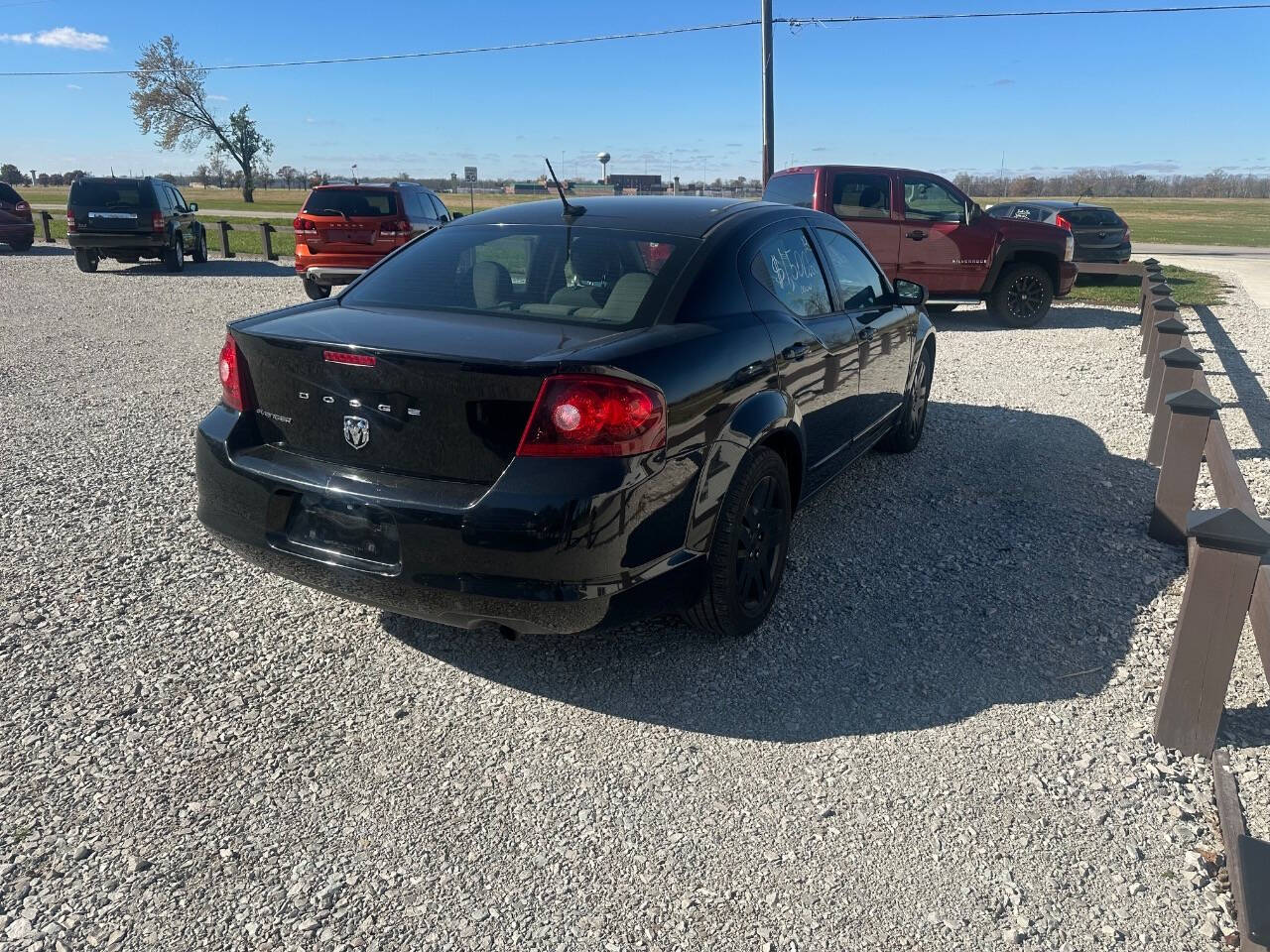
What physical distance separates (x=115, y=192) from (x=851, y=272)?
57.8 ft

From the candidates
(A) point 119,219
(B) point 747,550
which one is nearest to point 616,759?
(B) point 747,550

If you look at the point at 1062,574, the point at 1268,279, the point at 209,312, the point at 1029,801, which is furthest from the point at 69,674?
the point at 1268,279

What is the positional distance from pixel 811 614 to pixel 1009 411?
457cm

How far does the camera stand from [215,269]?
19.6 metres

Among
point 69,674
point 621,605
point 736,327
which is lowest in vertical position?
point 69,674

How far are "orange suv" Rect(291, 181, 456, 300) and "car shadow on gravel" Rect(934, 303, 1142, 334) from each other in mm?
8076

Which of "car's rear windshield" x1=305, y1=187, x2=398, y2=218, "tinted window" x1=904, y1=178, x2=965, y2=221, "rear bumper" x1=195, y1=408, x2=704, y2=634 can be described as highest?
"car's rear windshield" x1=305, y1=187, x2=398, y2=218

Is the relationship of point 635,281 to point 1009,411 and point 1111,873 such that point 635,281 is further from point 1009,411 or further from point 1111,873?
point 1009,411

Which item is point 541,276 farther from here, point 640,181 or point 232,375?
point 640,181

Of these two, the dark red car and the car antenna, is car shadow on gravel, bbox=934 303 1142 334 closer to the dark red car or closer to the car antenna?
the car antenna

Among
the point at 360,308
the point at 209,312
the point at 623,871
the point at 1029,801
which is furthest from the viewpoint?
the point at 209,312

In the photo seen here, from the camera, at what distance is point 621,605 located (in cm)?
313

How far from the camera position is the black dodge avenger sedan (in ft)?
9.71

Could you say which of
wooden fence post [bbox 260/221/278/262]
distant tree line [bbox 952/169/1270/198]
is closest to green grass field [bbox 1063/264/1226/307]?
wooden fence post [bbox 260/221/278/262]
